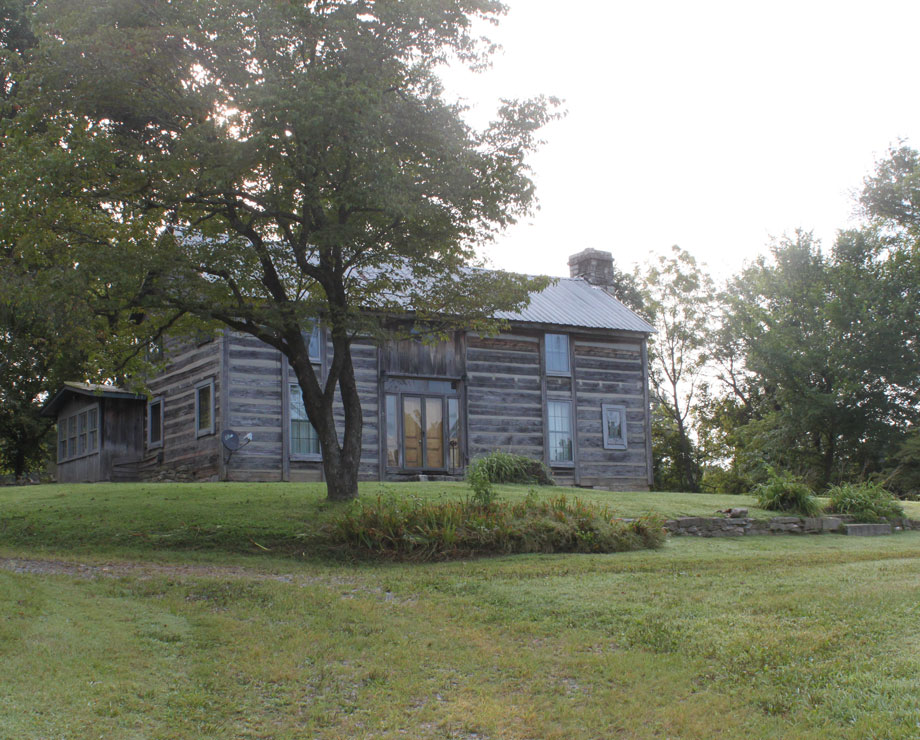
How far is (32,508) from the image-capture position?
53.6ft

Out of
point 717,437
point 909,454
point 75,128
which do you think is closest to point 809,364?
point 909,454

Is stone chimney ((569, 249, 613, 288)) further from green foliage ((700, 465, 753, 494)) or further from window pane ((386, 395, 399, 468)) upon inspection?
green foliage ((700, 465, 753, 494))

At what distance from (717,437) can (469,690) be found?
4271cm

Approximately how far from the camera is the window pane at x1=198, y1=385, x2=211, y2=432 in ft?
73.9

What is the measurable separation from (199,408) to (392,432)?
5012 mm

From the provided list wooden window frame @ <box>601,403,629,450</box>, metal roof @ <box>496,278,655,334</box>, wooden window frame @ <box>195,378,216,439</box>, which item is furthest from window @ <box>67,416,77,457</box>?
wooden window frame @ <box>601,403,629,450</box>

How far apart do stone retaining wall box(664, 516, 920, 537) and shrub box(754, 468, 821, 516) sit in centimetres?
54

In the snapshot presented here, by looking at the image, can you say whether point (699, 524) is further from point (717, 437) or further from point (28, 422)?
point (717, 437)

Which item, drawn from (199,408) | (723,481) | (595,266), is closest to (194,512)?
(199,408)

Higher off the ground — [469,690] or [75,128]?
[75,128]

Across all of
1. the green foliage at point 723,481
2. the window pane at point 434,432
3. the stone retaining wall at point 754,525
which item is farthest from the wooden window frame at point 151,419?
the green foliage at point 723,481

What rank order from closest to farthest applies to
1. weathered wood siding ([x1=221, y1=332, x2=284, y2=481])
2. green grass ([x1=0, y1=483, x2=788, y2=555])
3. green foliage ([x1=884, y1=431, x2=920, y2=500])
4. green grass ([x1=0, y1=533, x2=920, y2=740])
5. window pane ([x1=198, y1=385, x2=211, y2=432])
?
green grass ([x1=0, y1=533, x2=920, y2=740]) → green grass ([x1=0, y1=483, x2=788, y2=555]) → weathered wood siding ([x1=221, y1=332, x2=284, y2=481]) → window pane ([x1=198, y1=385, x2=211, y2=432]) → green foliage ([x1=884, y1=431, x2=920, y2=500])

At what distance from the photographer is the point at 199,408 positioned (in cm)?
2297

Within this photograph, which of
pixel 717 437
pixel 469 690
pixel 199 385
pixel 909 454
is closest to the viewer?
pixel 469 690
